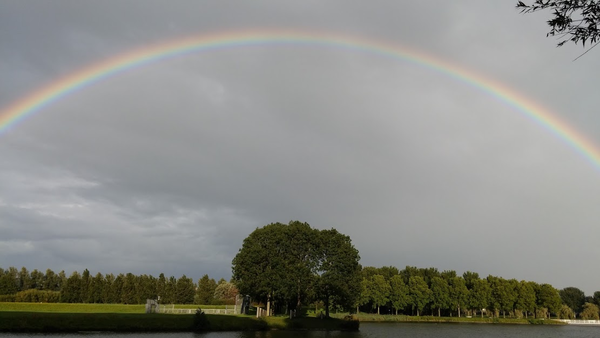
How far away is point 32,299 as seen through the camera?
297 ft

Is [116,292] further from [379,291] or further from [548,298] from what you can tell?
[548,298]

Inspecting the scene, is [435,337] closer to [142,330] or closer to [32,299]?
[142,330]

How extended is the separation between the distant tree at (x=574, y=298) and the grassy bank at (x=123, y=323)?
176 metres

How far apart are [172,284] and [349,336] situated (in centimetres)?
7305

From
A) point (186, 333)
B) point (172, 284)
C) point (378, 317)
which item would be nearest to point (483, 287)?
point (378, 317)

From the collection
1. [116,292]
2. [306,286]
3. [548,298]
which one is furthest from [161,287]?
[548,298]

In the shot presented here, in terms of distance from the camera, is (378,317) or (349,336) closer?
(349,336)

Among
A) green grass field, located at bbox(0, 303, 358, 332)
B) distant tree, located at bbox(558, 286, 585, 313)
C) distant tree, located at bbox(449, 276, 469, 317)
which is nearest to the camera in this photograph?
green grass field, located at bbox(0, 303, 358, 332)

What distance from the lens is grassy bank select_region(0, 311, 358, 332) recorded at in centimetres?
4169

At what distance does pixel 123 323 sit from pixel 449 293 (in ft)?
336

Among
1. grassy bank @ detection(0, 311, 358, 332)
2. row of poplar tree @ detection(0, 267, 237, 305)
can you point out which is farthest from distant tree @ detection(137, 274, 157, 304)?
grassy bank @ detection(0, 311, 358, 332)

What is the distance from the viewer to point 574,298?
628 feet

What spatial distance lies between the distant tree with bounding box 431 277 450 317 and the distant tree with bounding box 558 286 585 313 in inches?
4086

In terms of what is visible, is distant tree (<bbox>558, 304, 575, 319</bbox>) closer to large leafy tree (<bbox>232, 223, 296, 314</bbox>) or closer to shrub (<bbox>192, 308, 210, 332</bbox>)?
large leafy tree (<bbox>232, 223, 296, 314</bbox>)
